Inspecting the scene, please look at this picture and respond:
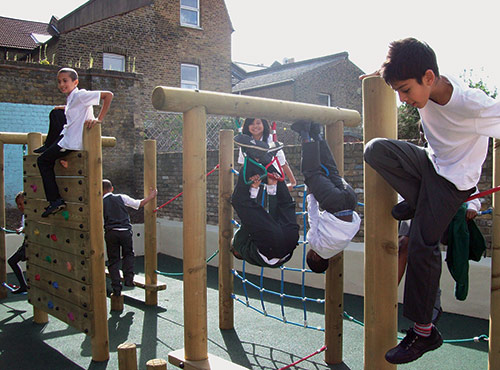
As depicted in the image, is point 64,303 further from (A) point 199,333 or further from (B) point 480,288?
(B) point 480,288

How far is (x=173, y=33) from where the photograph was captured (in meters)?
19.1

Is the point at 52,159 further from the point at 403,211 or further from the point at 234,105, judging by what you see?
the point at 403,211

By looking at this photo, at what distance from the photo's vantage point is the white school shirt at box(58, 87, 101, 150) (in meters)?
4.47

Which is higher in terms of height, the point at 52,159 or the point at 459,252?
the point at 52,159

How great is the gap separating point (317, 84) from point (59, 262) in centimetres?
2090

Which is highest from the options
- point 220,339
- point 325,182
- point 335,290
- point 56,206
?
point 325,182

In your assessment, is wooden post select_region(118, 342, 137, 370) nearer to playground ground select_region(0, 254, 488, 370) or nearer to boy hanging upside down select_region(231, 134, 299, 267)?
boy hanging upside down select_region(231, 134, 299, 267)

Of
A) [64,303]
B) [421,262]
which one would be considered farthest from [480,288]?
[64,303]

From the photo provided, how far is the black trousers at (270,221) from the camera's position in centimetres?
333

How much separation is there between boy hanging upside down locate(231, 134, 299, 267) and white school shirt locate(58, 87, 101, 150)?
1.67 metres

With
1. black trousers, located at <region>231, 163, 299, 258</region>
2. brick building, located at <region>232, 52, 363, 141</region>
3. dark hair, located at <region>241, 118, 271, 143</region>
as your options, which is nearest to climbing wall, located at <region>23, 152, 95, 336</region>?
dark hair, located at <region>241, 118, 271, 143</region>

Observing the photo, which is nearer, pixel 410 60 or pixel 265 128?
pixel 410 60

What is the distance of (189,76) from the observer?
1973cm

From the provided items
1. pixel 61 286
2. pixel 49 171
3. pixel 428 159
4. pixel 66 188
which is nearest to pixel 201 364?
pixel 428 159
